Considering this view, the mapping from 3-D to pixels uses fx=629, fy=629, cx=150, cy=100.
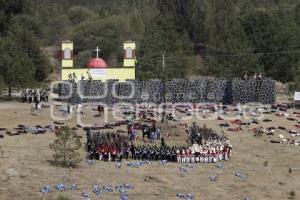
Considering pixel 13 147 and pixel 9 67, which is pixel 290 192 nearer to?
pixel 13 147

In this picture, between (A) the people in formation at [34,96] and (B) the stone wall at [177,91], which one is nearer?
(A) the people in formation at [34,96]

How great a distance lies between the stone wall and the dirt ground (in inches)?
728

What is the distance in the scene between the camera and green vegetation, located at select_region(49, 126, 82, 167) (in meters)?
35.8

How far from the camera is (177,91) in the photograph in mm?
62875

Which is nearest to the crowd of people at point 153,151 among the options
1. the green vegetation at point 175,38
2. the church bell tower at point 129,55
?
the green vegetation at point 175,38

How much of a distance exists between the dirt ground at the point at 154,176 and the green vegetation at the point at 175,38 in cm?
2552

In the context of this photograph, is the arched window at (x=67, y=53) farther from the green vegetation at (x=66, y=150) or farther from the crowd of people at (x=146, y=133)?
the green vegetation at (x=66, y=150)

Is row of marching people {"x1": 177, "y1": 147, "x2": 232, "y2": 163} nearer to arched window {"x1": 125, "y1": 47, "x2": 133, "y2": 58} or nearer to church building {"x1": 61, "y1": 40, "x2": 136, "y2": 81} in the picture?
church building {"x1": 61, "y1": 40, "x2": 136, "y2": 81}

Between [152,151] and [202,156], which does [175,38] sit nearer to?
[202,156]

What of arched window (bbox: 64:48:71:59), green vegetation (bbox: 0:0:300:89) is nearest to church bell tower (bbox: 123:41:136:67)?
arched window (bbox: 64:48:71:59)

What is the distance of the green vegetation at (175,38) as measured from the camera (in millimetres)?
78938

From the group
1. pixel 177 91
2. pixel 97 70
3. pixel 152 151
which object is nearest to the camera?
pixel 152 151

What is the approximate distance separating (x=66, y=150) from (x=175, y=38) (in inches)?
2370

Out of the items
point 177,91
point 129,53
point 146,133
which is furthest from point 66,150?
point 129,53
